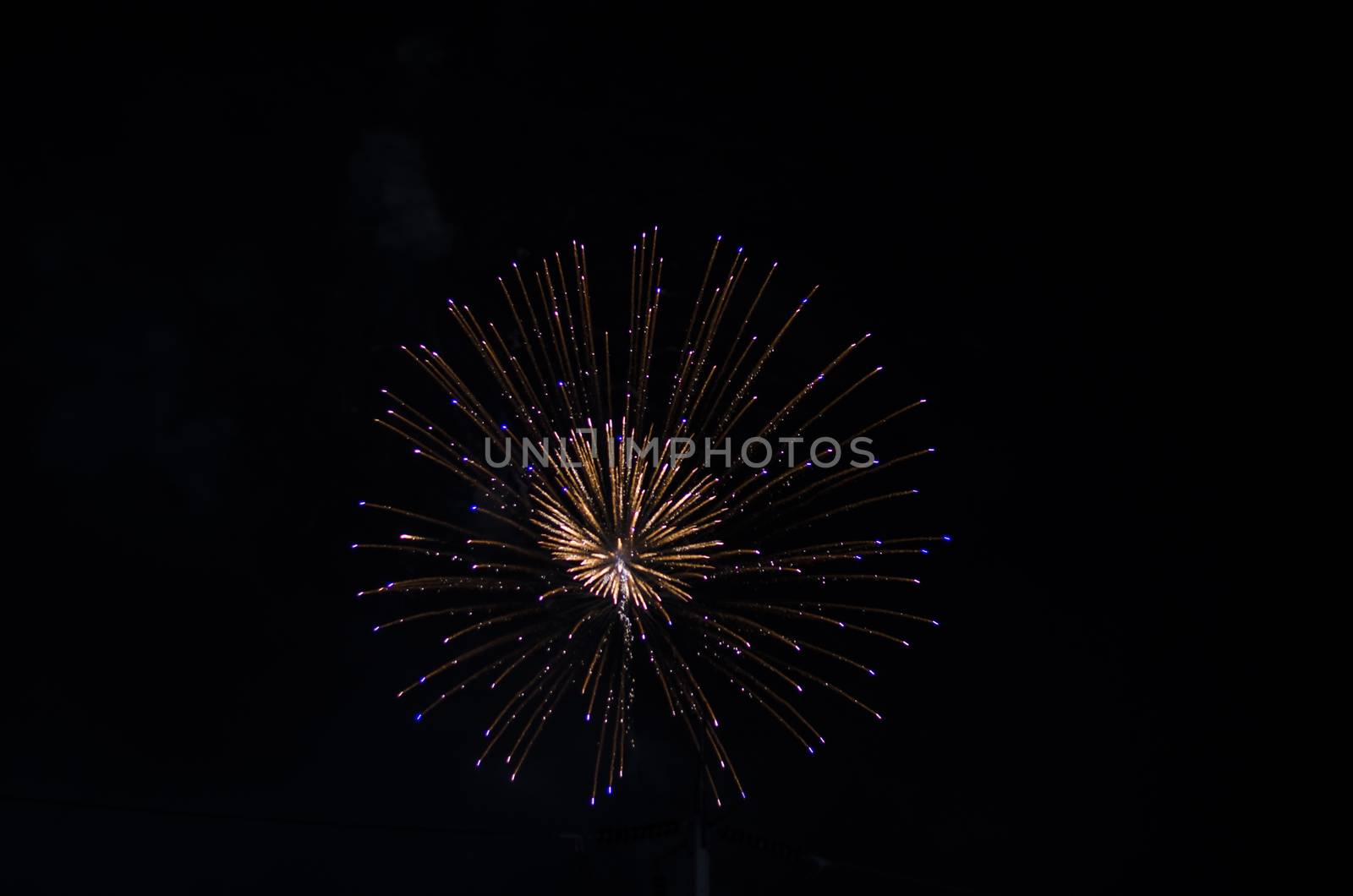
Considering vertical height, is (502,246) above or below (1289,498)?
above

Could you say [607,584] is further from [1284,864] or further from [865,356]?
[1284,864]

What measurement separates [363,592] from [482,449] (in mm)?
5518

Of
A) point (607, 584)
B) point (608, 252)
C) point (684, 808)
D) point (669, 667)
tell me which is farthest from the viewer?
point (608, 252)

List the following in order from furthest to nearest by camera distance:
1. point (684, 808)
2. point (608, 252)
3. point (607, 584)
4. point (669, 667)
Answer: point (608, 252), point (684, 808), point (669, 667), point (607, 584)

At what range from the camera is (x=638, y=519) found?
18.3m

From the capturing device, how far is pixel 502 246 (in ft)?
80.3

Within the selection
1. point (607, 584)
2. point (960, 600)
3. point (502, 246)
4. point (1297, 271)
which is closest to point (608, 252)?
point (502, 246)

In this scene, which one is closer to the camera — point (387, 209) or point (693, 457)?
point (693, 457)

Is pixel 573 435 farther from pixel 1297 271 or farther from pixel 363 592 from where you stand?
pixel 1297 271

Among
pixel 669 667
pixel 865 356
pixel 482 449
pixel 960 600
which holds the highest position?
pixel 865 356

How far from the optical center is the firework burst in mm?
18516

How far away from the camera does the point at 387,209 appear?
2506cm

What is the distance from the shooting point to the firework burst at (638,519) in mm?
18516

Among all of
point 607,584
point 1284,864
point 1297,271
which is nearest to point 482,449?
point 607,584
